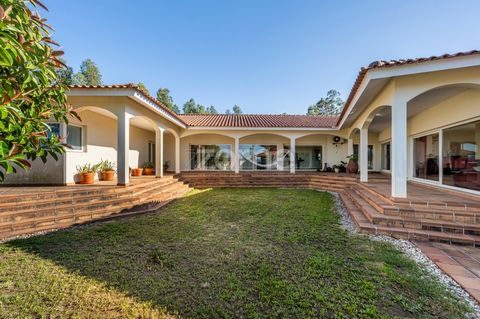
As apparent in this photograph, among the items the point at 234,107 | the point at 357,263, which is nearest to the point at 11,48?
the point at 357,263

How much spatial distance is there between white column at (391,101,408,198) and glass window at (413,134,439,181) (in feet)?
12.0

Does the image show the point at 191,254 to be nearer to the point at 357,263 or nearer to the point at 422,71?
the point at 357,263

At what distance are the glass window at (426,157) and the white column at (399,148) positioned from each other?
3648mm

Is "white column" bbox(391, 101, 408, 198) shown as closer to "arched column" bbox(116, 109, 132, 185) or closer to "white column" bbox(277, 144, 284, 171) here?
"arched column" bbox(116, 109, 132, 185)

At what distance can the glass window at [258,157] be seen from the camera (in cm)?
1528

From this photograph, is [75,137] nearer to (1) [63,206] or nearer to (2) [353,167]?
(1) [63,206]

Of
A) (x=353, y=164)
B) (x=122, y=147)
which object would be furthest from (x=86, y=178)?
(x=353, y=164)

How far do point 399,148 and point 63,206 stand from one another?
344 inches

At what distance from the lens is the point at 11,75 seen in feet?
Answer: 5.65

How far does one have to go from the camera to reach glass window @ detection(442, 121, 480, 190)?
599 cm

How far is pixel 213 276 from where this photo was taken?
3.02m

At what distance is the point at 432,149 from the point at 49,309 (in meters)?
11.1

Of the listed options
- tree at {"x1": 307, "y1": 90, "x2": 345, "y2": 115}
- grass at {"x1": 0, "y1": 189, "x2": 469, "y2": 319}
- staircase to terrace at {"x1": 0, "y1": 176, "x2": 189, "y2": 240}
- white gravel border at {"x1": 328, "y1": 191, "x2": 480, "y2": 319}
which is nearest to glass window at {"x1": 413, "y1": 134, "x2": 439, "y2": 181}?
white gravel border at {"x1": 328, "y1": 191, "x2": 480, "y2": 319}

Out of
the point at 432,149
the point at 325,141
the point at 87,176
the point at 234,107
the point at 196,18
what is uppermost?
the point at 234,107
